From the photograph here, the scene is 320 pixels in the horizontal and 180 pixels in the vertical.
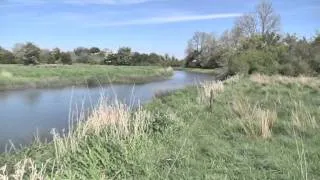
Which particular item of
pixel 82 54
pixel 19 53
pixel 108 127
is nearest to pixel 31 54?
pixel 19 53

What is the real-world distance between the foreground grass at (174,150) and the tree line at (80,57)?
68.1 meters

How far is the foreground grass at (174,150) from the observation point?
7.45 m

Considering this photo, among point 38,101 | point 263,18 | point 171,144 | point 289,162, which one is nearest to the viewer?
point 289,162

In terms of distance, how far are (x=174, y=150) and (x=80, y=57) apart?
313 ft

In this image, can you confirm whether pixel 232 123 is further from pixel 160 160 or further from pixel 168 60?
pixel 168 60

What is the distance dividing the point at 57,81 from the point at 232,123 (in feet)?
121

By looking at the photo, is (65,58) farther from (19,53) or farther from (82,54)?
(82,54)

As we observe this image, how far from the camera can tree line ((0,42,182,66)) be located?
77.8 m

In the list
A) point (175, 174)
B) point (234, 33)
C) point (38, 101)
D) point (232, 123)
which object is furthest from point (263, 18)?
point (175, 174)

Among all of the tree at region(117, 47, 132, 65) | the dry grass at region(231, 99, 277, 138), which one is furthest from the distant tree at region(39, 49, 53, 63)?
the dry grass at region(231, 99, 277, 138)

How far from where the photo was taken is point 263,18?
7394cm

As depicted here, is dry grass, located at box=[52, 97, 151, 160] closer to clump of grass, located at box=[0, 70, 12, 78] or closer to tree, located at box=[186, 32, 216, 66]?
clump of grass, located at box=[0, 70, 12, 78]

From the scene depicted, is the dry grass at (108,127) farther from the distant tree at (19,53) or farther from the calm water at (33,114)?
the distant tree at (19,53)

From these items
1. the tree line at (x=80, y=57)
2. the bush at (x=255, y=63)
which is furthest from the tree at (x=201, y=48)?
the bush at (x=255, y=63)
